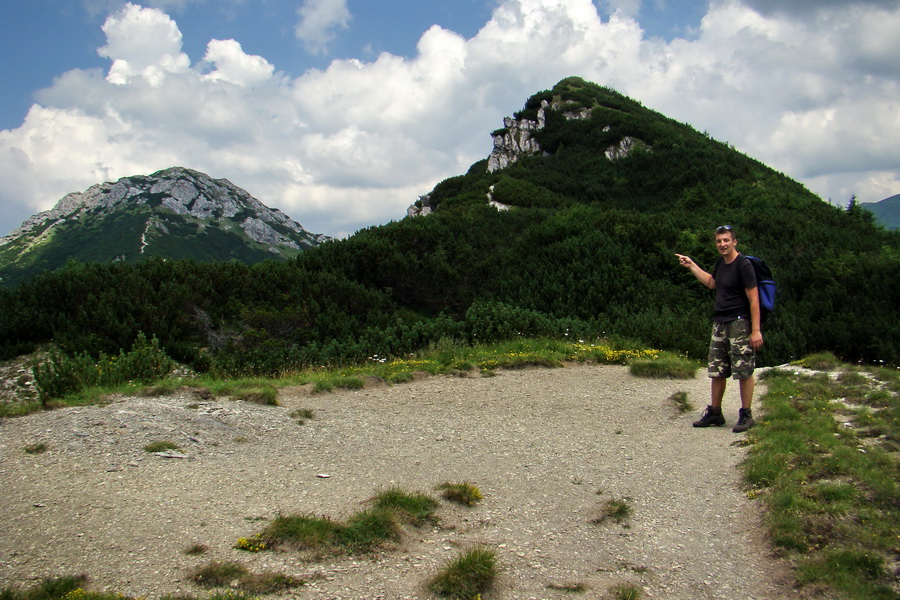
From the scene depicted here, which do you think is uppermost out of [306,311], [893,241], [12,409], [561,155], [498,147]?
[498,147]

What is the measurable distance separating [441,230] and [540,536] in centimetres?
1997

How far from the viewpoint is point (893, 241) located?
20641mm

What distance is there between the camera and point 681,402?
8.07 m

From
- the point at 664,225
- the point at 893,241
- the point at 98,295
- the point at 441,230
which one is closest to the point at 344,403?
the point at 98,295

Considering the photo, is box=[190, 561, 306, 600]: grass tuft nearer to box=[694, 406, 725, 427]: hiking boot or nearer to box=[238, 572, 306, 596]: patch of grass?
box=[238, 572, 306, 596]: patch of grass

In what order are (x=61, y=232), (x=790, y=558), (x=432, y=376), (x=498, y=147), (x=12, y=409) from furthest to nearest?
(x=61, y=232) → (x=498, y=147) → (x=432, y=376) → (x=12, y=409) → (x=790, y=558)

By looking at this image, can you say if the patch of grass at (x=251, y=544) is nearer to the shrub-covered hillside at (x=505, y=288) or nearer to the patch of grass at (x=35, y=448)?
the patch of grass at (x=35, y=448)

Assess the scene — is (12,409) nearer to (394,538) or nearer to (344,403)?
(344,403)

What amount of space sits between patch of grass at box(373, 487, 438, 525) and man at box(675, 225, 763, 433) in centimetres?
398

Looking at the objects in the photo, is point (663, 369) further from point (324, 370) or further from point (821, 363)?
point (324, 370)

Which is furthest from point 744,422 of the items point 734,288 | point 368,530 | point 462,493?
point 368,530

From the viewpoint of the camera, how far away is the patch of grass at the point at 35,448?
195 inches

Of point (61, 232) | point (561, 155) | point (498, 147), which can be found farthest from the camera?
point (61, 232)

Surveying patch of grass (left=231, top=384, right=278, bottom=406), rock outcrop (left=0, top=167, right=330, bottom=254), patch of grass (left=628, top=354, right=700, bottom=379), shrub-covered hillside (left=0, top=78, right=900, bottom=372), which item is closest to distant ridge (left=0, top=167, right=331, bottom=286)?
rock outcrop (left=0, top=167, right=330, bottom=254)
